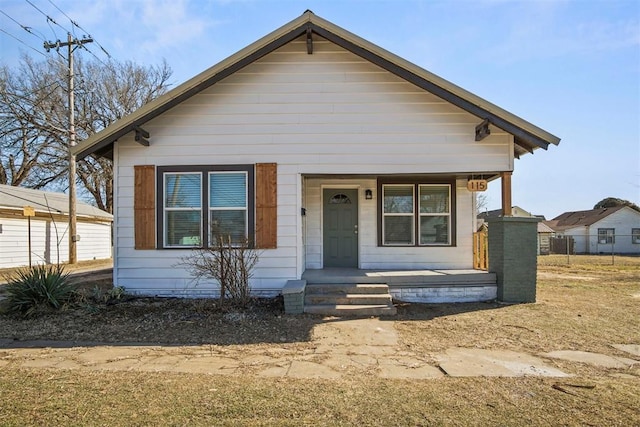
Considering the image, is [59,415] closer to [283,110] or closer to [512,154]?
[283,110]

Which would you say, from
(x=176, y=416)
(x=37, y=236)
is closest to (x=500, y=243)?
(x=176, y=416)

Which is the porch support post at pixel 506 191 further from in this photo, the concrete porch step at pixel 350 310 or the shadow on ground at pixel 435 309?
the concrete porch step at pixel 350 310

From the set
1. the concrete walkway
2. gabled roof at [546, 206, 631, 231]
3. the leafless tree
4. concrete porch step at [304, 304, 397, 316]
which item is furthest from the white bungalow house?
gabled roof at [546, 206, 631, 231]

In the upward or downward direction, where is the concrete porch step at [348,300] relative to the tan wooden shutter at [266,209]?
downward

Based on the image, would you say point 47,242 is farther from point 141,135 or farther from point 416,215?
point 416,215

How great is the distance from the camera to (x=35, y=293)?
6961mm

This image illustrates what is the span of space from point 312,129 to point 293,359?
4633 millimetres

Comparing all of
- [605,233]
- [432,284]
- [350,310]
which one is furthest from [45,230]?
[605,233]

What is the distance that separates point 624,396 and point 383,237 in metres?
6.38

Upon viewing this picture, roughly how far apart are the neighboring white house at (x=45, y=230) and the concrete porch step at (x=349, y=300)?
1004 centimetres

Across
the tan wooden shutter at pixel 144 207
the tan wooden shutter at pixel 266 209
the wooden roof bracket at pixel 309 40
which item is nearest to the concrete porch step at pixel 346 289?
the tan wooden shutter at pixel 266 209

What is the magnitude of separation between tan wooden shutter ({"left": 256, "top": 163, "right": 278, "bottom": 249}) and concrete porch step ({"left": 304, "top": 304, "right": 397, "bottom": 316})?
61.8 inches

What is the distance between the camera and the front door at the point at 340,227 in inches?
389

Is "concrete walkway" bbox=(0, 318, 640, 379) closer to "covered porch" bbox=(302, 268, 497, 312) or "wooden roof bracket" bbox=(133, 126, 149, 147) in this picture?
"covered porch" bbox=(302, 268, 497, 312)
